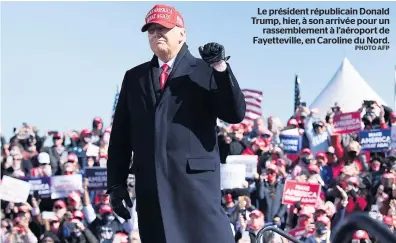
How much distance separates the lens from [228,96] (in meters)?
4.76

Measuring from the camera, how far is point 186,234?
16.2 feet

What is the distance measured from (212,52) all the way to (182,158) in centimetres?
60

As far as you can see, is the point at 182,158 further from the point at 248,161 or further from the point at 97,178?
the point at 97,178

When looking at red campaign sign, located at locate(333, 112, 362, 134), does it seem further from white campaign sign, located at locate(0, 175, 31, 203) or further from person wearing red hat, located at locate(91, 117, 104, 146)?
white campaign sign, located at locate(0, 175, 31, 203)

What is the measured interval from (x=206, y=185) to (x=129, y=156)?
0.56 meters

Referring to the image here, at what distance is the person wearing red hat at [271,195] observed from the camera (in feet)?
42.5

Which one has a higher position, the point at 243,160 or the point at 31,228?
the point at 243,160

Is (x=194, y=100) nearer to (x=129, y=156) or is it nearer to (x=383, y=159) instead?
(x=129, y=156)

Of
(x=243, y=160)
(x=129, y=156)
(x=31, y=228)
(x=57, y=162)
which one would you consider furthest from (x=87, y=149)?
(x=129, y=156)

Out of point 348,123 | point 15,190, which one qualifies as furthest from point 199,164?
point 15,190

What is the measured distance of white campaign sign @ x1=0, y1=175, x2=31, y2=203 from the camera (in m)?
14.4

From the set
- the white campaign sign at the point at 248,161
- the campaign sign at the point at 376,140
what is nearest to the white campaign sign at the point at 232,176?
the white campaign sign at the point at 248,161

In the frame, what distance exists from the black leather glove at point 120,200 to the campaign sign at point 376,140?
8903 millimetres

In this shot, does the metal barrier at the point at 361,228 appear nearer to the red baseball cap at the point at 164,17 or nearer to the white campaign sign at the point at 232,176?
the red baseball cap at the point at 164,17
